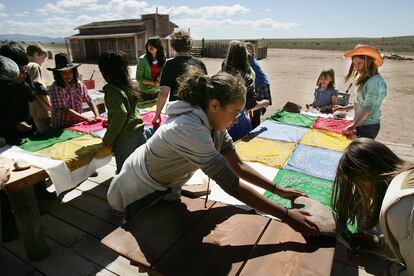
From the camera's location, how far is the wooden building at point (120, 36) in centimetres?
2302

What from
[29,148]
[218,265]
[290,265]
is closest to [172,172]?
[218,265]

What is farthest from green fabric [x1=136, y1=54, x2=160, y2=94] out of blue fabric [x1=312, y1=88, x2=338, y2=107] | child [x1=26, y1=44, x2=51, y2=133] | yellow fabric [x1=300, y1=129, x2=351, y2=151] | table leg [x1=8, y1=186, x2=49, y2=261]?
blue fabric [x1=312, y1=88, x2=338, y2=107]

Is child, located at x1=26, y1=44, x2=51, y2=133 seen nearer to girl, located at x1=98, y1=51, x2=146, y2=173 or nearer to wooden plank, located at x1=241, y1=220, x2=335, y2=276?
girl, located at x1=98, y1=51, x2=146, y2=173

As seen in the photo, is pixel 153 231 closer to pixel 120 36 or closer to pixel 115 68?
pixel 115 68

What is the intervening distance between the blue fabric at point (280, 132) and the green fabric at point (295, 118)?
0.52ft

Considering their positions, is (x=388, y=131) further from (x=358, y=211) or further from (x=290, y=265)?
(x=290, y=265)

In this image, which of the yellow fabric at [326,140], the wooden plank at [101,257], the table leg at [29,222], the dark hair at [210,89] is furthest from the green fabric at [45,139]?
the yellow fabric at [326,140]

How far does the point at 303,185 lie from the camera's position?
215 cm

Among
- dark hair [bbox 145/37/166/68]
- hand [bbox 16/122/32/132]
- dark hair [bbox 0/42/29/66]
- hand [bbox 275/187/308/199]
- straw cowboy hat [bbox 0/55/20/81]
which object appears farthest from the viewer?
dark hair [bbox 145/37/166/68]

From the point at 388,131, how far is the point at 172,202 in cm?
632

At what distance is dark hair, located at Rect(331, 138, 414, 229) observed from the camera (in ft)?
4.10

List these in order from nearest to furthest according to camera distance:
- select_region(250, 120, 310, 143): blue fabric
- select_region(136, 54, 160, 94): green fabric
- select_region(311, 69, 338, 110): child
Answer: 1. select_region(250, 120, 310, 143): blue fabric
2. select_region(136, 54, 160, 94): green fabric
3. select_region(311, 69, 338, 110): child

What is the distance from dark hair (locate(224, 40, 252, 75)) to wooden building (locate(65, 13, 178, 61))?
66.3 ft

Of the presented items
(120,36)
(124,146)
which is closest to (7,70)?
(124,146)
